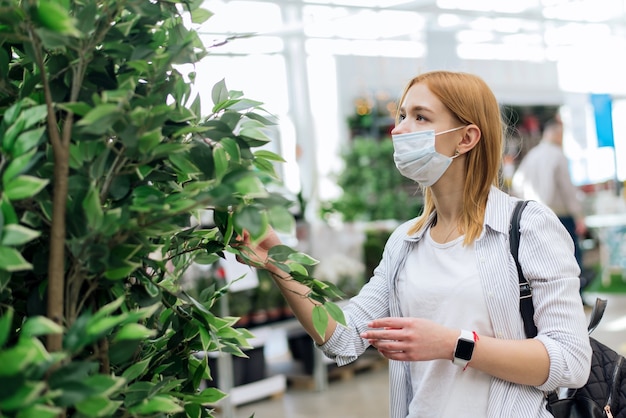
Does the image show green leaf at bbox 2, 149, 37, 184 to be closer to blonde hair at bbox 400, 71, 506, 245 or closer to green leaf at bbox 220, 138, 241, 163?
green leaf at bbox 220, 138, 241, 163

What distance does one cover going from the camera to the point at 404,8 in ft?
24.2

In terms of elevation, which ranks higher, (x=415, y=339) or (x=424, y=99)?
(x=424, y=99)

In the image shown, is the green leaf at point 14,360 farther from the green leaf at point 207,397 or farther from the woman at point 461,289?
the woman at point 461,289

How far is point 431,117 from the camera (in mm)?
1901

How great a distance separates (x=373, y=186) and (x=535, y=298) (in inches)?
317

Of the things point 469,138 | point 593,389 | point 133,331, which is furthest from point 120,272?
point 593,389

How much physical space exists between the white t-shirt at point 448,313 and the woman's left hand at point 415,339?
0.39ft

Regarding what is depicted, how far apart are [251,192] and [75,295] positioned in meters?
0.31

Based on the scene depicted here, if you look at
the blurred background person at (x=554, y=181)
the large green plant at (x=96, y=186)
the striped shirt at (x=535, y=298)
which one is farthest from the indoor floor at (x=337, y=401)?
the large green plant at (x=96, y=186)

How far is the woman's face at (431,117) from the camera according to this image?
1.89 meters

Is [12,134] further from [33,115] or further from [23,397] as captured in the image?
[23,397]

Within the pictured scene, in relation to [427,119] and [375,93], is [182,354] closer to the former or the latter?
[427,119]

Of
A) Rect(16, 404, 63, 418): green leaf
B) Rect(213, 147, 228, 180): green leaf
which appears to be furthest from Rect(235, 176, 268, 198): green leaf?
Rect(16, 404, 63, 418): green leaf

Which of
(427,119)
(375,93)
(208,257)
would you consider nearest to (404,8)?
(375,93)
